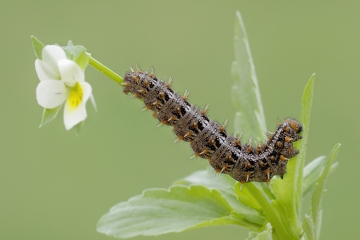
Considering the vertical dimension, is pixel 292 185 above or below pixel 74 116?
below

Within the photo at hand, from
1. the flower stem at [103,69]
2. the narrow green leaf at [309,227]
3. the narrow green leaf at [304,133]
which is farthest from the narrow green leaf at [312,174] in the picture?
the flower stem at [103,69]

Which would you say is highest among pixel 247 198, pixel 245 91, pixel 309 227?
pixel 245 91

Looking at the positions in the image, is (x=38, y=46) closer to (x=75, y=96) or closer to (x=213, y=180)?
(x=75, y=96)

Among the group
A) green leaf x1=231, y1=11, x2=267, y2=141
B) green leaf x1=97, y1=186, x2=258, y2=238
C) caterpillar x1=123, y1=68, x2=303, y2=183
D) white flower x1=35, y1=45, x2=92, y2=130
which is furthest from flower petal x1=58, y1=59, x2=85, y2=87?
green leaf x1=231, y1=11, x2=267, y2=141

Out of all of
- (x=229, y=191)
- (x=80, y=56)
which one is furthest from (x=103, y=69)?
(x=229, y=191)

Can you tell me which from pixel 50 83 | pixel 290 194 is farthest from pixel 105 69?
pixel 290 194

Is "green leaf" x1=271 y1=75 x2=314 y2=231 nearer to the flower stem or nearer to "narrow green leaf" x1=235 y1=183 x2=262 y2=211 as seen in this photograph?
"narrow green leaf" x1=235 y1=183 x2=262 y2=211

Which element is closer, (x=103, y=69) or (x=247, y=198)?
(x=103, y=69)
